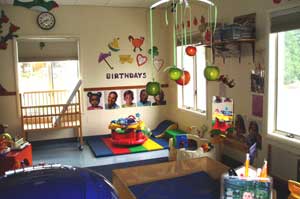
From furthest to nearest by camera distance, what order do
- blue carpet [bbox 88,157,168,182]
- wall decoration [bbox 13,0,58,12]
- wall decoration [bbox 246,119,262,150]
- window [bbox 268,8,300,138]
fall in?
wall decoration [bbox 13,0,58,12]
blue carpet [bbox 88,157,168,182]
wall decoration [bbox 246,119,262,150]
window [bbox 268,8,300,138]

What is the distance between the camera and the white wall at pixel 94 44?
5.48 metres

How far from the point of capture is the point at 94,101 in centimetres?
600

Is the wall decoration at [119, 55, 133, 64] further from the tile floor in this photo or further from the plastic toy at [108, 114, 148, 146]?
the tile floor

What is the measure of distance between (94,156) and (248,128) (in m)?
2.45

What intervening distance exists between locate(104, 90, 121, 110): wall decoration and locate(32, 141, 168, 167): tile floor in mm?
942

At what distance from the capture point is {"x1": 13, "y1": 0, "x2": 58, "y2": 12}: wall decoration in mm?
4859

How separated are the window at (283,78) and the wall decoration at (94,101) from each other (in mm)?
3410

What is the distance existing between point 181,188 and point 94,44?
4.67 m

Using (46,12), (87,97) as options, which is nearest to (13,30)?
(46,12)

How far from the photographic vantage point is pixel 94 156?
498 centimetres

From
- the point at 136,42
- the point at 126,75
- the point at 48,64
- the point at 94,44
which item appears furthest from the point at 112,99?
the point at 48,64

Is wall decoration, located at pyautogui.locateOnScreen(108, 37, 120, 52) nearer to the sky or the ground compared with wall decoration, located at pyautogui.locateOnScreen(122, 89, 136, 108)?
nearer to the sky

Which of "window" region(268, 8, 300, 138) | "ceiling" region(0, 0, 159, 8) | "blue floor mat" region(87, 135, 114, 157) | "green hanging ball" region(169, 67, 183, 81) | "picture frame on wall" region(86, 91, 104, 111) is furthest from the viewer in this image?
"picture frame on wall" region(86, 91, 104, 111)

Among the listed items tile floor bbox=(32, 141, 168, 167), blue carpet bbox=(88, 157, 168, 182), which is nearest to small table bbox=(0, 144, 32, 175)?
tile floor bbox=(32, 141, 168, 167)
